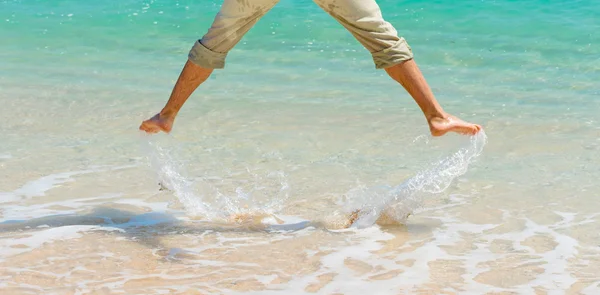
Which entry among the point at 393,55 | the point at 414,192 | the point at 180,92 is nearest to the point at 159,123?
the point at 180,92

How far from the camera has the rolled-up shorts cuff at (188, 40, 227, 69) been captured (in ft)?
13.8

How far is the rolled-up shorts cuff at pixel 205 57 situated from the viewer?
4.21m

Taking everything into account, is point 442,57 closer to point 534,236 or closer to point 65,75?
point 65,75

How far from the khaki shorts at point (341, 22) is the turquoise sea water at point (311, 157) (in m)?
0.66

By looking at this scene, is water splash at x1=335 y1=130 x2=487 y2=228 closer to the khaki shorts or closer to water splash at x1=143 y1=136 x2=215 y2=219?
the khaki shorts

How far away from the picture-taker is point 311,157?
18.1 feet

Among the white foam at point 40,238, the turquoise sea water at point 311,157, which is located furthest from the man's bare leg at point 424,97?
the white foam at point 40,238

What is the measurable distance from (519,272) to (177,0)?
10.9 m

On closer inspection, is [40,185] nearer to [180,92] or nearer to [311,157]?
[180,92]

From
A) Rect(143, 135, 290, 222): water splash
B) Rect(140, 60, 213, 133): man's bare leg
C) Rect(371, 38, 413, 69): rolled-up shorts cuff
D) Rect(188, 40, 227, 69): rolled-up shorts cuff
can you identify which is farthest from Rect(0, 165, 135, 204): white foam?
Rect(371, 38, 413, 69): rolled-up shorts cuff

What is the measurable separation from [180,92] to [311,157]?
1.40 m

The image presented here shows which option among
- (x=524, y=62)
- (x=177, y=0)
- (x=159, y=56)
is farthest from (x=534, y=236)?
(x=177, y=0)

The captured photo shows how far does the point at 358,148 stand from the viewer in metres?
5.73

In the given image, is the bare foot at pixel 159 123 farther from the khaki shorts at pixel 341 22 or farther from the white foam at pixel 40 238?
the white foam at pixel 40 238
